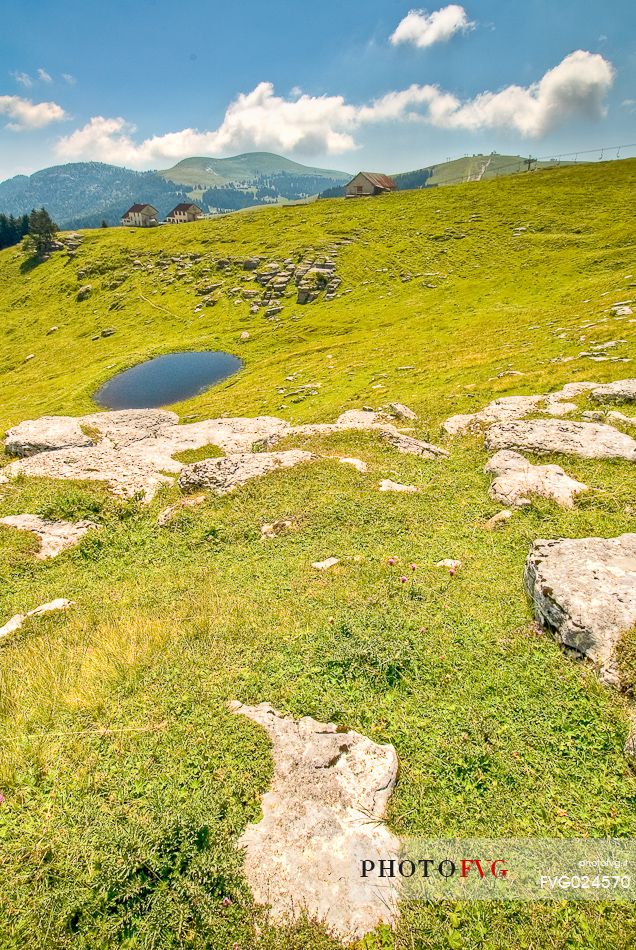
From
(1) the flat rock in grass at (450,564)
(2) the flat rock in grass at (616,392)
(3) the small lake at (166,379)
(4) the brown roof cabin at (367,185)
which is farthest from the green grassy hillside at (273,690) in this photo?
(4) the brown roof cabin at (367,185)

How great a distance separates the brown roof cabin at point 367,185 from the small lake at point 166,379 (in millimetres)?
108338

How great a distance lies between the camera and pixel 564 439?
695 inches

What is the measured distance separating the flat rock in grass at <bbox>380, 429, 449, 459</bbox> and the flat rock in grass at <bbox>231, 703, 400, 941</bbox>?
14456mm

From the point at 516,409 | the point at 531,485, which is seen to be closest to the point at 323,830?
the point at 531,485

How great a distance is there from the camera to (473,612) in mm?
9227

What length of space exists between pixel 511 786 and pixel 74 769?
621cm

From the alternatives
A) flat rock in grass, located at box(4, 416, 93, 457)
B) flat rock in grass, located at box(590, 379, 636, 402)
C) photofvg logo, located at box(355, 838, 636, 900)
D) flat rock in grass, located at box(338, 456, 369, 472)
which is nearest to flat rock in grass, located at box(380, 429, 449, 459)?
flat rock in grass, located at box(338, 456, 369, 472)

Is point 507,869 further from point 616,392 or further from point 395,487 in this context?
point 616,392

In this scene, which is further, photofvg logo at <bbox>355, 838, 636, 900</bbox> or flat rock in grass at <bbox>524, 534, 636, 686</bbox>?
flat rock in grass at <bbox>524, 534, 636, 686</bbox>

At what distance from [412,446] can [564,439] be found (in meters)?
6.32

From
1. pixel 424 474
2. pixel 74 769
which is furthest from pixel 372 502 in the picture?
pixel 74 769

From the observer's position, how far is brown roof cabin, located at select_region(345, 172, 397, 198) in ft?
467

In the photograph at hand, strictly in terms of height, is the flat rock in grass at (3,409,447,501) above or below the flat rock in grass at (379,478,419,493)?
above

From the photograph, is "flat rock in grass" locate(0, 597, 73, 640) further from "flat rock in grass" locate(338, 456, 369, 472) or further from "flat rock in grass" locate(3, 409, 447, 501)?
"flat rock in grass" locate(338, 456, 369, 472)
